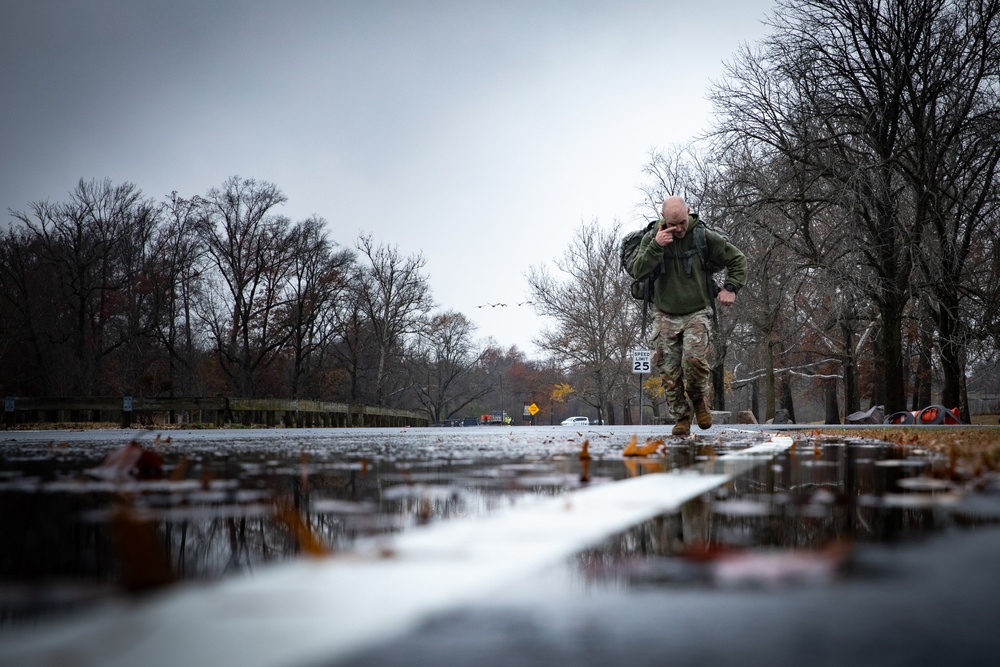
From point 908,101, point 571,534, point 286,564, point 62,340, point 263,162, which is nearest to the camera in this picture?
point 286,564

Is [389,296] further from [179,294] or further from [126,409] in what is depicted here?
[126,409]

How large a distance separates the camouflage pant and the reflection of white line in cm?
720

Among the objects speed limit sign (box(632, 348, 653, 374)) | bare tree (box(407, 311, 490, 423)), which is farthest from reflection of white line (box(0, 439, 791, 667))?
bare tree (box(407, 311, 490, 423))

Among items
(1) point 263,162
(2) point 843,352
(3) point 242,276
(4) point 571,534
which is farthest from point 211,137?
(4) point 571,534

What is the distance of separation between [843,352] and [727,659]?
3957cm

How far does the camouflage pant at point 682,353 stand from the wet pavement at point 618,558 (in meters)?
5.38

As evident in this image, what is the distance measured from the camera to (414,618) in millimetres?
1102

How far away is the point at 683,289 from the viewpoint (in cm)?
899

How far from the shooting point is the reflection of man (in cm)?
888

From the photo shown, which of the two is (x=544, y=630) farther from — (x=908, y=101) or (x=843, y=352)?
(x=843, y=352)

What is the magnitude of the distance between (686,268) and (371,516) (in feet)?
23.4

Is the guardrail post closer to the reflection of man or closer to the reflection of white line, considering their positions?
the reflection of man

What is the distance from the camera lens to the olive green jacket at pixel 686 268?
8914 millimetres

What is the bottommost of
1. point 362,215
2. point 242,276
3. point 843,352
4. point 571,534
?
point 571,534
